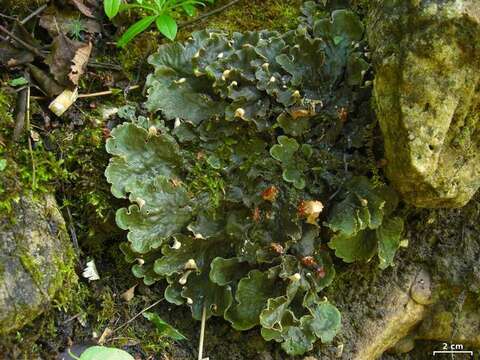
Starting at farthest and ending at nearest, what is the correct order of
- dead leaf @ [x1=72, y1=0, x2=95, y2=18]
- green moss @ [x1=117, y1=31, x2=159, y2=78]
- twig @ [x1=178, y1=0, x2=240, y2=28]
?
1. twig @ [x1=178, y1=0, x2=240, y2=28]
2. green moss @ [x1=117, y1=31, x2=159, y2=78]
3. dead leaf @ [x1=72, y1=0, x2=95, y2=18]

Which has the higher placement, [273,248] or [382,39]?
[382,39]

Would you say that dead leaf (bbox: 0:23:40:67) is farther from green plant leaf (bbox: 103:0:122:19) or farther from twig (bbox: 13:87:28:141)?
green plant leaf (bbox: 103:0:122:19)

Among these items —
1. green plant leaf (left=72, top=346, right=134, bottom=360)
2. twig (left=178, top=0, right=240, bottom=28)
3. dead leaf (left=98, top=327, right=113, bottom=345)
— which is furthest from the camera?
twig (left=178, top=0, right=240, bottom=28)

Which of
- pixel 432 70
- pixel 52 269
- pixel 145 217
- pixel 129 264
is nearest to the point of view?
pixel 432 70

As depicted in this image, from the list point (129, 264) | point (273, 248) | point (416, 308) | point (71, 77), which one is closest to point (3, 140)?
point (71, 77)

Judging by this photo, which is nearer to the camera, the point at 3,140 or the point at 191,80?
the point at 3,140

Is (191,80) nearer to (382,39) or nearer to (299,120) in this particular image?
(299,120)

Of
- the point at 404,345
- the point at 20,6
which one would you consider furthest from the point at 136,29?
the point at 404,345

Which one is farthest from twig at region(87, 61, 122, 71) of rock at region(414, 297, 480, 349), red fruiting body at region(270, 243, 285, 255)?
rock at region(414, 297, 480, 349)
